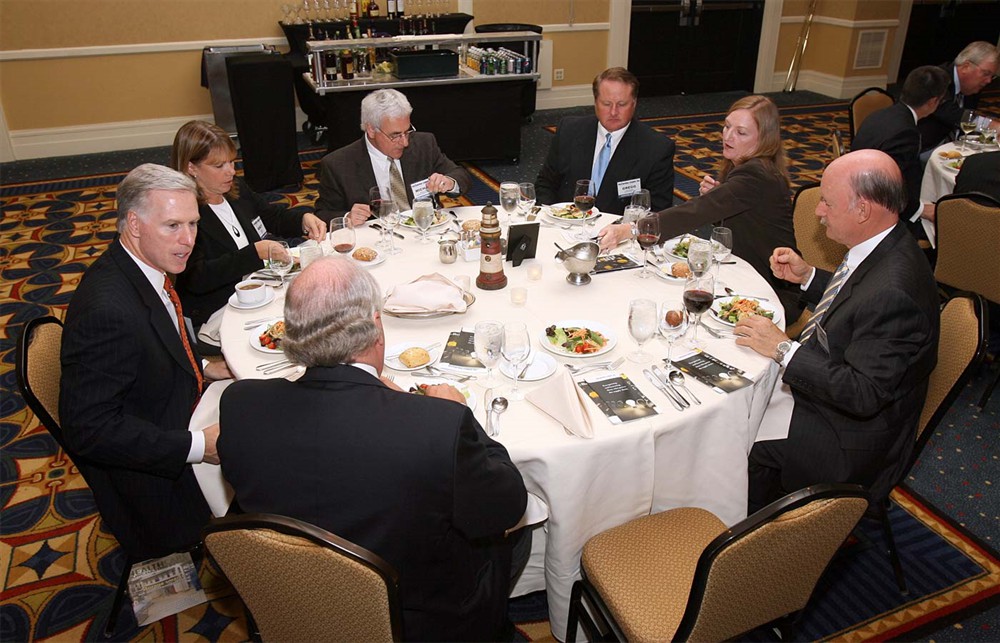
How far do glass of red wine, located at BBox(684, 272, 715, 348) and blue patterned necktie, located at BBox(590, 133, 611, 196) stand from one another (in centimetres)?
175

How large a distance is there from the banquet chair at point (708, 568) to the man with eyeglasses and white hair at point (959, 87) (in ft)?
15.2

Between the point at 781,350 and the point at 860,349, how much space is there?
22cm

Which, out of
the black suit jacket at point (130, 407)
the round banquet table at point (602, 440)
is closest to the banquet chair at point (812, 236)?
the round banquet table at point (602, 440)

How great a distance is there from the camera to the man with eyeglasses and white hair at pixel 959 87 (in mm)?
5422

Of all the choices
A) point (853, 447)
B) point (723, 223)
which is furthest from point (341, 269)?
point (723, 223)

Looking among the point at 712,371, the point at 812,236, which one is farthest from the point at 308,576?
the point at 812,236

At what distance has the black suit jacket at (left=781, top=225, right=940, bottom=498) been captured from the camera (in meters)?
2.09

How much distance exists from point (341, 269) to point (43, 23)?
24.8 feet

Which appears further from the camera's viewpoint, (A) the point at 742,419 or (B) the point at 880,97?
(B) the point at 880,97

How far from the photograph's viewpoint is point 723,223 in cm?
324

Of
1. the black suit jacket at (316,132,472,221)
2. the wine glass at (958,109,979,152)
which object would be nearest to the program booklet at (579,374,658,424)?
the black suit jacket at (316,132,472,221)

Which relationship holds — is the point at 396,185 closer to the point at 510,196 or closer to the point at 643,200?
the point at 510,196

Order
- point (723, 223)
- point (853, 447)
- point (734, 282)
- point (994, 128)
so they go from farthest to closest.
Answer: point (994, 128) < point (723, 223) < point (734, 282) < point (853, 447)

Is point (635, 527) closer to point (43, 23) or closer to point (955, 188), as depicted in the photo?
point (955, 188)
